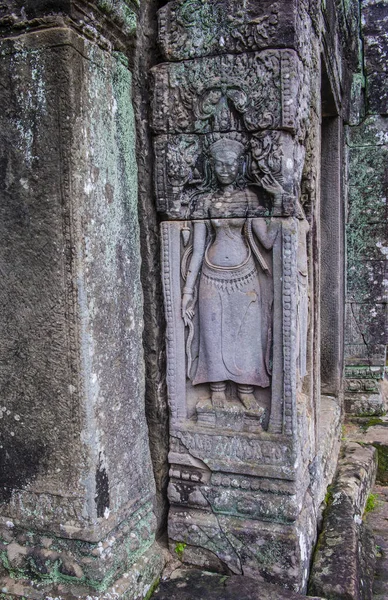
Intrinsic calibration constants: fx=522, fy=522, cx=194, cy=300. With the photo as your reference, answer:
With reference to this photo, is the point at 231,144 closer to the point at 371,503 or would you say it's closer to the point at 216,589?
the point at 216,589

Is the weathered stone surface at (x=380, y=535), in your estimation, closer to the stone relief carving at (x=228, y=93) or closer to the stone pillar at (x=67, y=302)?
the stone pillar at (x=67, y=302)

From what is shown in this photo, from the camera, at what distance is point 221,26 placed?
253 centimetres

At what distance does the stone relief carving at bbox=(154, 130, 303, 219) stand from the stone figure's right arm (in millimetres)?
72

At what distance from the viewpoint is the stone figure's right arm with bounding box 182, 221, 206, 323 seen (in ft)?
8.90

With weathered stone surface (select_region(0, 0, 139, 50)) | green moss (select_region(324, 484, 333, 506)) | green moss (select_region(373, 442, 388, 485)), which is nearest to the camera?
weathered stone surface (select_region(0, 0, 139, 50))

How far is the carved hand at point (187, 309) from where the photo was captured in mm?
2762

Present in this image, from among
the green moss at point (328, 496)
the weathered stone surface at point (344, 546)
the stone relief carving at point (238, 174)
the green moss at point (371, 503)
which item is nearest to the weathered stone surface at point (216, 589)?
the weathered stone surface at point (344, 546)

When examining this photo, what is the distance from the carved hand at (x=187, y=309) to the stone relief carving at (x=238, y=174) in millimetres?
419

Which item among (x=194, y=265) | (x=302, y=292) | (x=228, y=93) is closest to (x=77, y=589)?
(x=194, y=265)

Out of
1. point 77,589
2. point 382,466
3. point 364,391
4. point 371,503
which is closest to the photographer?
point 77,589

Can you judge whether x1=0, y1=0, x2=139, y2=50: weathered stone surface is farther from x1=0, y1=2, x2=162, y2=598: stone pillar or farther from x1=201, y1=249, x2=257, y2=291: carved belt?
x1=201, y1=249, x2=257, y2=291: carved belt

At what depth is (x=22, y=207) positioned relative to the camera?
2260mm

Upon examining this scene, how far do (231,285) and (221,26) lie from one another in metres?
1.26

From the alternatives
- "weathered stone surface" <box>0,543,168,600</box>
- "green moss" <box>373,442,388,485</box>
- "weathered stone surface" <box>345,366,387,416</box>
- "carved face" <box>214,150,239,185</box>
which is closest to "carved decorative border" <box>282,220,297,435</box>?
"carved face" <box>214,150,239,185</box>
